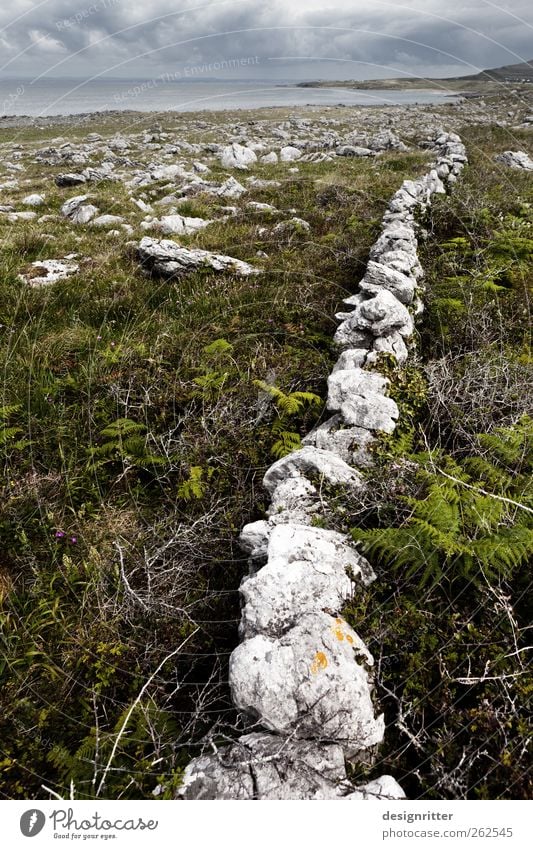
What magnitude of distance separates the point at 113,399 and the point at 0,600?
9.34ft

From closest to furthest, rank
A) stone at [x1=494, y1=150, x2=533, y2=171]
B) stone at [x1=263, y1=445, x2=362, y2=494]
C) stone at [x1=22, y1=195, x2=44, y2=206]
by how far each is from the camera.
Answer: stone at [x1=263, y1=445, x2=362, y2=494]
stone at [x1=22, y1=195, x2=44, y2=206]
stone at [x1=494, y1=150, x2=533, y2=171]

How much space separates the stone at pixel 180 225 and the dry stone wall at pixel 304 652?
946 cm

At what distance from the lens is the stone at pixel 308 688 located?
250cm

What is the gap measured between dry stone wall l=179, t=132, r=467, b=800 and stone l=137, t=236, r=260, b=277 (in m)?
5.98

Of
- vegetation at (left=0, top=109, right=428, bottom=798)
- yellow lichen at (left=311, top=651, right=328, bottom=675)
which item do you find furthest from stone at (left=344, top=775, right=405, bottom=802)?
vegetation at (left=0, top=109, right=428, bottom=798)

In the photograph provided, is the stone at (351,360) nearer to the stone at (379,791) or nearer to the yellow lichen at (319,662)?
the yellow lichen at (319,662)

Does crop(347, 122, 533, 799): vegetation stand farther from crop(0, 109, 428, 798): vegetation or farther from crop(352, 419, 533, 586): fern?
crop(0, 109, 428, 798): vegetation

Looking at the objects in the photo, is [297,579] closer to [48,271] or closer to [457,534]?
[457,534]

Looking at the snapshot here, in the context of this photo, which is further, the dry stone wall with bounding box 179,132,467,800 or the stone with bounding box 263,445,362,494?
the stone with bounding box 263,445,362,494

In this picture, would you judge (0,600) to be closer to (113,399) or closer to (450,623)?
(113,399)

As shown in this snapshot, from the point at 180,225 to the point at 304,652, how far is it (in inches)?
478

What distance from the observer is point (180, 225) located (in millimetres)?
12430

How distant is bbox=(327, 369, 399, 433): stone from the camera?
4664 millimetres

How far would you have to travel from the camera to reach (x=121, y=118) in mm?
65750
